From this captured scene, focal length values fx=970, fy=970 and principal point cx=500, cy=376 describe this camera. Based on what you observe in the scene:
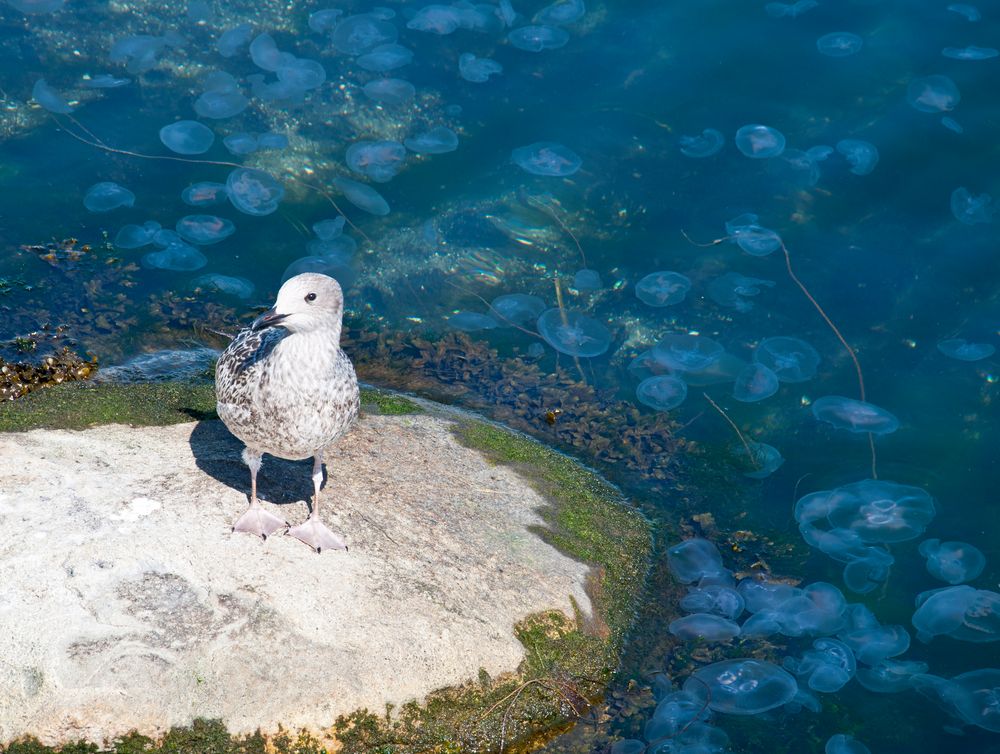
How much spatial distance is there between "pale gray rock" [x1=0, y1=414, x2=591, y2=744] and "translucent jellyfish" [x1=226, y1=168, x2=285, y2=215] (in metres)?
4.12

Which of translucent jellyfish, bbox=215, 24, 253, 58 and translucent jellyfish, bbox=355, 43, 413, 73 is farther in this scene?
translucent jellyfish, bbox=215, 24, 253, 58

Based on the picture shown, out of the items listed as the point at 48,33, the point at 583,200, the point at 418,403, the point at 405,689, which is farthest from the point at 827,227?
the point at 48,33

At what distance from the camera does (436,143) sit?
451 inches

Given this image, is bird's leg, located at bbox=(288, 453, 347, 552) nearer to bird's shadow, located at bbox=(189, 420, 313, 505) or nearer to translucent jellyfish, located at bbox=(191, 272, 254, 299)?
bird's shadow, located at bbox=(189, 420, 313, 505)

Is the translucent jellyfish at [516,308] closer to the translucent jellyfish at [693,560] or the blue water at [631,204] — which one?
the blue water at [631,204]

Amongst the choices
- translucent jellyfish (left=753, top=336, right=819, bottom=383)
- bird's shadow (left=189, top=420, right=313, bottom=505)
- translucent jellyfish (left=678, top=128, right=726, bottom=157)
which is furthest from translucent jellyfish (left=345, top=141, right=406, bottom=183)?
bird's shadow (left=189, top=420, right=313, bottom=505)

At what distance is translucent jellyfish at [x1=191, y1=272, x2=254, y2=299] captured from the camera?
9.51 metres

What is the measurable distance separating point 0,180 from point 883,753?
32.9 feet

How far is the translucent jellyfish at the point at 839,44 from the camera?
12.4 metres

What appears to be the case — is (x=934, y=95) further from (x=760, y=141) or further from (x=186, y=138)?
(x=186, y=138)

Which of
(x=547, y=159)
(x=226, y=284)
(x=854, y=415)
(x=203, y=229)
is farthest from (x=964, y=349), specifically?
(x=203, y=229)

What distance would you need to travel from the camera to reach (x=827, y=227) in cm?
1074

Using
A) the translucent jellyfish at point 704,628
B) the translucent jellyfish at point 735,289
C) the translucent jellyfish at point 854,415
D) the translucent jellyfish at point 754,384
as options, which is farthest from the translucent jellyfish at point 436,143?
the translucent jellyfish at point 704,628

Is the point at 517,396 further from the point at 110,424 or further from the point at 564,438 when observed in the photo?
the point at 110,424
